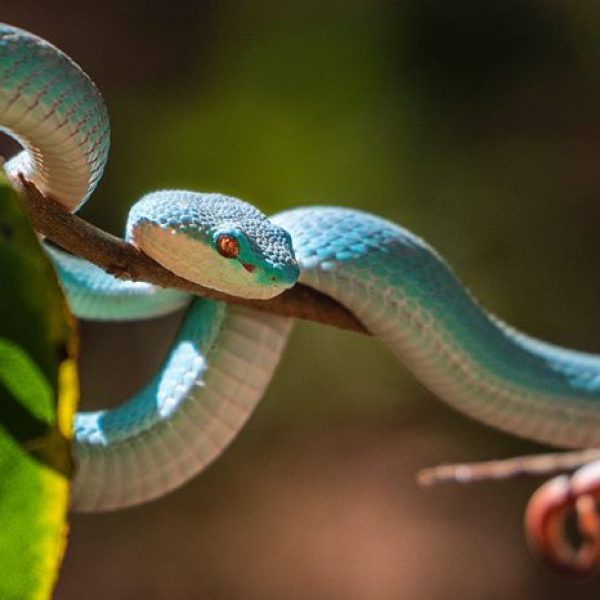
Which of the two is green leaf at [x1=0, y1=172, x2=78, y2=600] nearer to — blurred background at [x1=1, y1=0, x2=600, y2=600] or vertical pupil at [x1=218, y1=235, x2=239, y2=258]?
vertical pupil at [x1=218, y1=235, x2=239, y2=258]

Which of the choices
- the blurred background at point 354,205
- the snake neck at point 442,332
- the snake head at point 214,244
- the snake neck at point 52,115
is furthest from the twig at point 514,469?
the blurred background at point 354,205

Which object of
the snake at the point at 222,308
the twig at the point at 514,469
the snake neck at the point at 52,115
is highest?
the snake neck at the point at 52,115

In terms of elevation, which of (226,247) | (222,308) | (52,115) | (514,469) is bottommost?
(514,469)

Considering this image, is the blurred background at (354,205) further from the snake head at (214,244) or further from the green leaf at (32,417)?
the green leaf at (32,417)

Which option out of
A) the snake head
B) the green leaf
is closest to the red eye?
the snake head

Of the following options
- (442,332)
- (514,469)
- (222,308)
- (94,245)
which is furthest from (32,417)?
(514,469)

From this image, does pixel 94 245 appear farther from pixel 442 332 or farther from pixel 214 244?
pixel 442 332

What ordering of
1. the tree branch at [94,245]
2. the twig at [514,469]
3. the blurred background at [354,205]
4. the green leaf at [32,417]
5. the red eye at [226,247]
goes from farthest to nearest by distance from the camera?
the blurred background at [354,205] → the twig at [514,469] → the red eye at [226,247] → the tree branch at [94,245] → the green leaf at [32,417]
